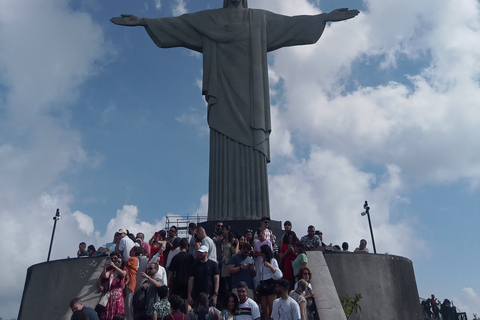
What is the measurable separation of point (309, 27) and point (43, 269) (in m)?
10.5

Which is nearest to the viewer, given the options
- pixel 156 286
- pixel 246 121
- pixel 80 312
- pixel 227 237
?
pixel 80 312

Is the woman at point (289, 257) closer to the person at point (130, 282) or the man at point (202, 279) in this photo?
the man at point (202, 279)

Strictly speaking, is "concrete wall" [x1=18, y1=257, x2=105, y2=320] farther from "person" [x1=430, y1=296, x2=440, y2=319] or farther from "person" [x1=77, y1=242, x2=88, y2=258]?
"person" [x1=430, y1=296, x2=440, y2=319]

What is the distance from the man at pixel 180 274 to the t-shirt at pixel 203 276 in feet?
0.74

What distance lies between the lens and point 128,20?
15016mm

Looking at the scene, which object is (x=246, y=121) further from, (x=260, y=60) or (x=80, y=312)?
(x=80, y=312)

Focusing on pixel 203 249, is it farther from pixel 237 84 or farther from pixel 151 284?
pixel 237 84

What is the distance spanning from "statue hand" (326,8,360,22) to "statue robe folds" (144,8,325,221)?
29 cm

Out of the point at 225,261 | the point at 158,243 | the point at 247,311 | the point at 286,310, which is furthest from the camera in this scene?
the point at 158,243

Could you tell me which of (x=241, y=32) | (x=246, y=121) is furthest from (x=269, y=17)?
(x=246, y=121)

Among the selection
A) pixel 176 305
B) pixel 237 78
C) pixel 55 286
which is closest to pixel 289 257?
pixel 176 305

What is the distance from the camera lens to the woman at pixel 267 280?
7812mm

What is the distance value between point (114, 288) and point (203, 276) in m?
1.41

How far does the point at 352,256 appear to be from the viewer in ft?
33.1
